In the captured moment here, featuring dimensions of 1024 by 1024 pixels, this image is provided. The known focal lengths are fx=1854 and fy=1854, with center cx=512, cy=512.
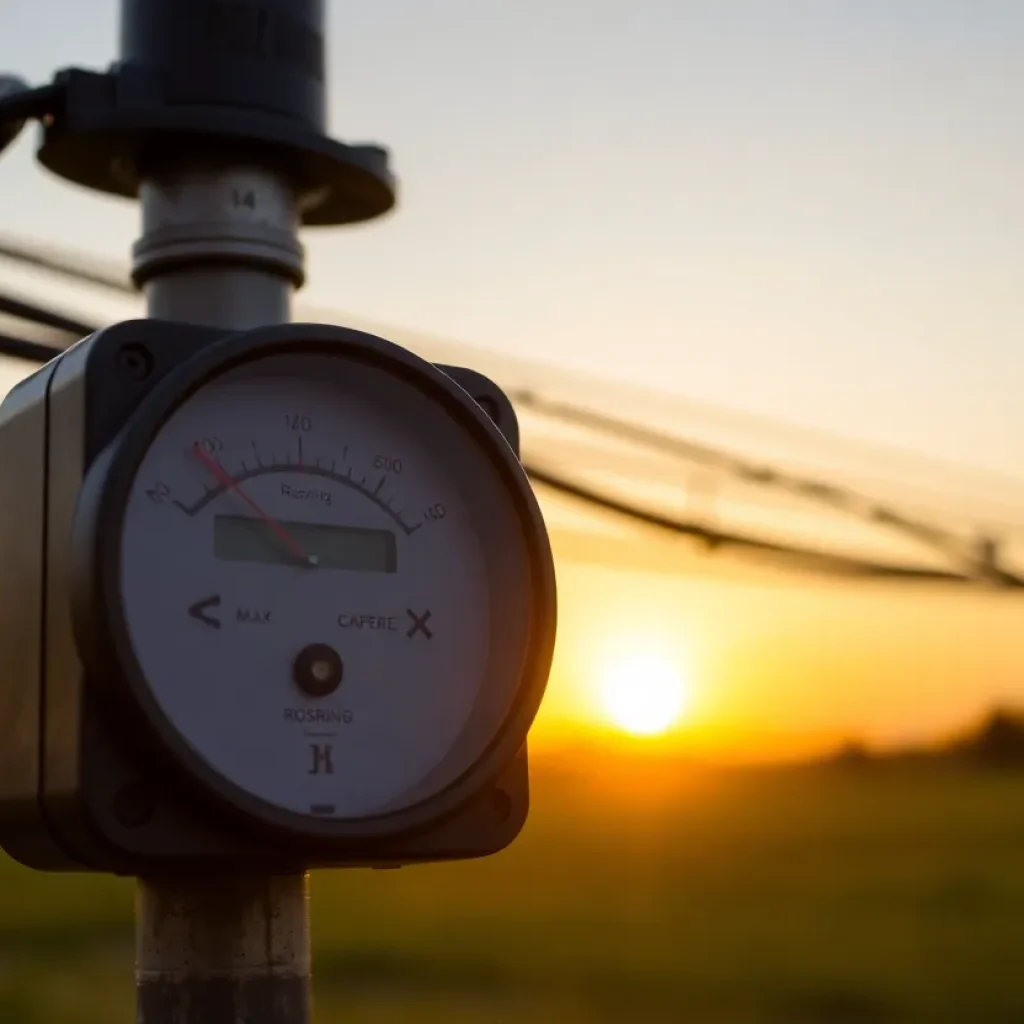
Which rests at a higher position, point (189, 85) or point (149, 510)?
point (189, 85)

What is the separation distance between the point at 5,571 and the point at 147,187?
0.61 ft

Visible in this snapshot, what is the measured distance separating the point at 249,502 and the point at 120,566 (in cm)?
8

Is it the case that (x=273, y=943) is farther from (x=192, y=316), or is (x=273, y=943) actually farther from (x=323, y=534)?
(x=192, y=316)

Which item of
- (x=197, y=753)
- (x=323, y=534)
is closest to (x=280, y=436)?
(x=323, y=534)

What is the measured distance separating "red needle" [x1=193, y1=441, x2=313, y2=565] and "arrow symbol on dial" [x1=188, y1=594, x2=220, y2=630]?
1.6 inches

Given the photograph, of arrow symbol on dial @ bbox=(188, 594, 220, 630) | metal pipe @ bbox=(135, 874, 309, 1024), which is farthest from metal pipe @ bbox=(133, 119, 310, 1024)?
arrow symbol on dial @ bbox=(188, 594, 220, 630)

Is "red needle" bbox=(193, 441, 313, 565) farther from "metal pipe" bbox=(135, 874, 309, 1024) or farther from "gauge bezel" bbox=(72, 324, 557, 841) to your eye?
"metal pipe" bbox=(135, 874, 309, 1024)

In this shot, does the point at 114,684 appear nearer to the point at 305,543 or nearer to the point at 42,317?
the point at 305,543

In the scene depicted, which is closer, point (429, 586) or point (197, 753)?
point (197, 753)

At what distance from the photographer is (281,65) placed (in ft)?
2.76

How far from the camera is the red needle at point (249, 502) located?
2.62 ft

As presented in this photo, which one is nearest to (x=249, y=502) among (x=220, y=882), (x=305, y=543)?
(x=305, y=543)

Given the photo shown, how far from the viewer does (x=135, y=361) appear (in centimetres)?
77

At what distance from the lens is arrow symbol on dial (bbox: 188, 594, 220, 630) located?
2.53 feet
